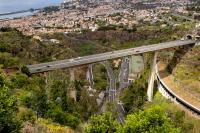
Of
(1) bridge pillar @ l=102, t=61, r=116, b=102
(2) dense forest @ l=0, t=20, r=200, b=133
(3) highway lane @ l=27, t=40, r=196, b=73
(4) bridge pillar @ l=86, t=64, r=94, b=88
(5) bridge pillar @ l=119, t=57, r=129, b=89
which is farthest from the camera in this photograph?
(5) bridge pillar @ l=119, t=57, r=129, b=89

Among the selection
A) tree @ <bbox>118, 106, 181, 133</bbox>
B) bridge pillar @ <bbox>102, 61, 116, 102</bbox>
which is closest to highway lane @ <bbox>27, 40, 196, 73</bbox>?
bridge pillar @ <bbox>102, 61, 116, 102</bbox>

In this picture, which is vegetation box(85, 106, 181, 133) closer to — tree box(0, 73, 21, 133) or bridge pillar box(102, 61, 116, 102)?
tree box(0, 73, 21, 133)

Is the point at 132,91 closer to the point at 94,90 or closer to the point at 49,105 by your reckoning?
the point at 94,90

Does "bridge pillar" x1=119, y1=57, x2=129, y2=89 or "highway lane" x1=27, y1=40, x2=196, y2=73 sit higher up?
"highway lane" x1=27, y1=40, x2=196, y2=73

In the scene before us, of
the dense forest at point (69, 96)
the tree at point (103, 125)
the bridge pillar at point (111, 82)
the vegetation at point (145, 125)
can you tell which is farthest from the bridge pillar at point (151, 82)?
the vegetation at point (145, 125)

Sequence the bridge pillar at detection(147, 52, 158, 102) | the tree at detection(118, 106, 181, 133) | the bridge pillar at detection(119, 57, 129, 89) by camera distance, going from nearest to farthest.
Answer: the tree at detection(118, 106, 181, 133) < the bridge pillar at detection(147, 52, 158, 102) < the bridge pillar at detection(119, 57, 129, 89)

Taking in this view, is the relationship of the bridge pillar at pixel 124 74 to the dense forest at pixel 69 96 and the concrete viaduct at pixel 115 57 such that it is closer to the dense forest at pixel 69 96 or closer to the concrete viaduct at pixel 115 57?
the concrete viaduct at pixel 115 57

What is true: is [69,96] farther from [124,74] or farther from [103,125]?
[124,74]
